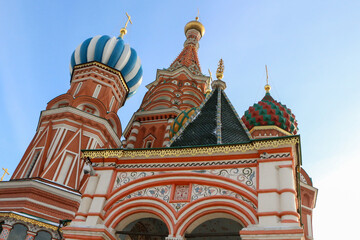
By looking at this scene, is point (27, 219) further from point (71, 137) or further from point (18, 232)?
point (71, 137)

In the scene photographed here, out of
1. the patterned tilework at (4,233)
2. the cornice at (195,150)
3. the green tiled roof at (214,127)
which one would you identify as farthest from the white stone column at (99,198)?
the patterned tilework at (4,233)

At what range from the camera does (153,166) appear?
770 cm

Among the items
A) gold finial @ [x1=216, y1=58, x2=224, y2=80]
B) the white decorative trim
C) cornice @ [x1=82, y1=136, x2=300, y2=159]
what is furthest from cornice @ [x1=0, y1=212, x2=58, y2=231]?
gold finial @ [x1=216, y1=58, x2=224, y2=80]

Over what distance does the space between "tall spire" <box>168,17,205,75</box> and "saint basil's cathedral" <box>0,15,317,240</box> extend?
393 millimetres

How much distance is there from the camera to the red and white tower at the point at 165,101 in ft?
54.6

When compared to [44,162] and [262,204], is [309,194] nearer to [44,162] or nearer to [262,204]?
[262,204]

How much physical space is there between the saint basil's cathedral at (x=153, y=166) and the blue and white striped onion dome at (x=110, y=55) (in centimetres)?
5

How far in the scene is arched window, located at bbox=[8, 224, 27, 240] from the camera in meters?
10.7

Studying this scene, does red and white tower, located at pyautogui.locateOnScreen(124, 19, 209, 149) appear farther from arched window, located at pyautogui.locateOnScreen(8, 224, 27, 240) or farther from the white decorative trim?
arched window, located at pyautogui.locateOnScreen(8, 224, 27, 240)

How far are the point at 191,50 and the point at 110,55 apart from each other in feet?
21.9

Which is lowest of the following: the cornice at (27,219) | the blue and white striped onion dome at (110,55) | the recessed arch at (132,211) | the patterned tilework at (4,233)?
the recessed arch at (132,211)

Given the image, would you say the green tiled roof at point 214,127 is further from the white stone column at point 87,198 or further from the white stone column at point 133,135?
the white stone column at point 133,135

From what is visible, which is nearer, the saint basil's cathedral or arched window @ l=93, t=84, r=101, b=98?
the saint basil's cathedral

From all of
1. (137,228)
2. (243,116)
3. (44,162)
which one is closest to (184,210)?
(137,228)
